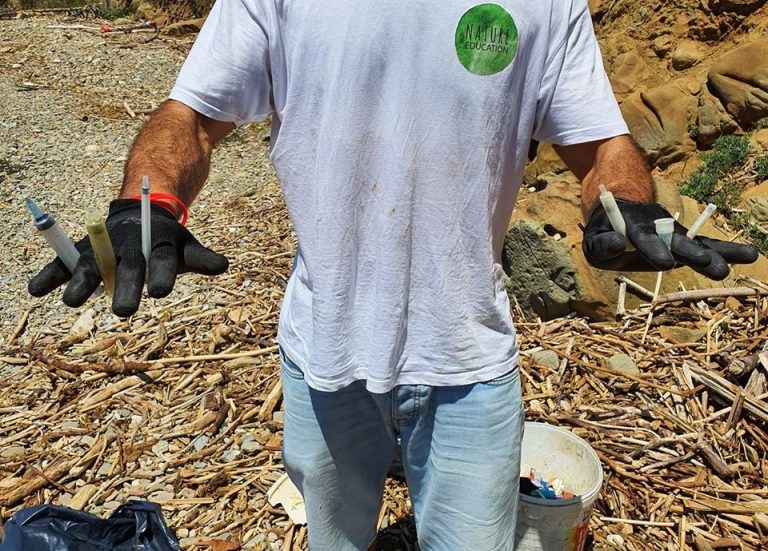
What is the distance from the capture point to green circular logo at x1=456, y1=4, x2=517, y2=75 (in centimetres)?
175

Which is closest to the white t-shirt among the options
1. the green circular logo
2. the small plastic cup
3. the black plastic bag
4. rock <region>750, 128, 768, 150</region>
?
the green circular logo

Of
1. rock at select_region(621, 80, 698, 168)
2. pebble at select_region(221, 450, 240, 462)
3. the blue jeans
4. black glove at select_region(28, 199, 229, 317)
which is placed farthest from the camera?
rock at select_region(621, 80, 698, 168)

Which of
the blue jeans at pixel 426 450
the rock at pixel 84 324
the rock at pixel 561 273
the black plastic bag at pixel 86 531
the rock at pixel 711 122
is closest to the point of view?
the blue jeans at pixel 426 450

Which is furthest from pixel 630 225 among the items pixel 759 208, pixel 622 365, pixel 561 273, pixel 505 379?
pixel 759 208

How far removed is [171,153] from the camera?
189 centimetres

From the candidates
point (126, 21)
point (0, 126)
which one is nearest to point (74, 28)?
point (126, 21)

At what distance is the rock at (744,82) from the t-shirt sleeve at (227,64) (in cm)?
608

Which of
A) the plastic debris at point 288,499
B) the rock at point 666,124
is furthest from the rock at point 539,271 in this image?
the rock at point 666,124

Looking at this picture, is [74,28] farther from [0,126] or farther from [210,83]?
[210,83]

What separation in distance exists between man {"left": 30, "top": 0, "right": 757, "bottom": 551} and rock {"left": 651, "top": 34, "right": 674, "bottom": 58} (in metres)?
6.62

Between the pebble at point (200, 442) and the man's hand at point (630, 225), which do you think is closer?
the man's hand at point (630, 225)

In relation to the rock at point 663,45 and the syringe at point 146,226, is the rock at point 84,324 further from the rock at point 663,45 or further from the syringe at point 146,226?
the rock at point 663,45

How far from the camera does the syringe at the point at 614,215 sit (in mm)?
1834

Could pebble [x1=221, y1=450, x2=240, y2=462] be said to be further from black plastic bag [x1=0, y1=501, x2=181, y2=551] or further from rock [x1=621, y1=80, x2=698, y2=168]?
rock [x1=621, y1=80, x2=698, y2=168]
